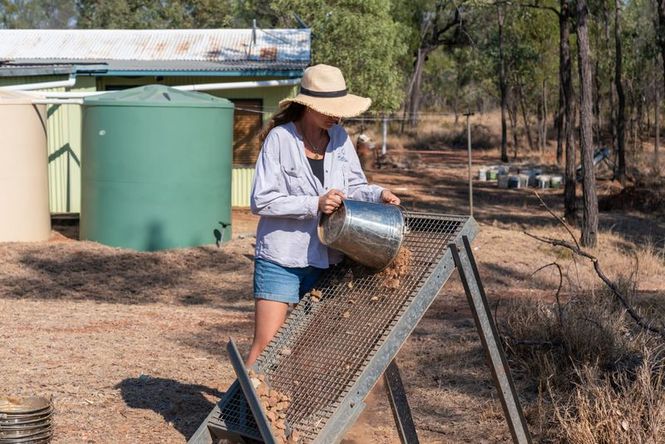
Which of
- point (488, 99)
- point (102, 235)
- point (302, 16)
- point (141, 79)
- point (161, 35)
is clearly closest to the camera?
point (102, 235)

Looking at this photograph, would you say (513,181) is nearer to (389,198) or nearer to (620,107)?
(620,107)

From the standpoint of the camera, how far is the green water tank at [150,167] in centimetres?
1423

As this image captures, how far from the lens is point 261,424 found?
3469mm

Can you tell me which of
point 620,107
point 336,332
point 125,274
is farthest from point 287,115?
point 620,107

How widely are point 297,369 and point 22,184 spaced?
37.6 feet

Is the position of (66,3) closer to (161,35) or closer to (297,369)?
(161,35)

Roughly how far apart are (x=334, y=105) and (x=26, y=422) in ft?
6.59

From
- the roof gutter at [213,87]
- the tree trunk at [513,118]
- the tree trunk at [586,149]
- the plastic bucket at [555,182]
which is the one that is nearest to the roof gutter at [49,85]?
the roof gutter at [213,87]

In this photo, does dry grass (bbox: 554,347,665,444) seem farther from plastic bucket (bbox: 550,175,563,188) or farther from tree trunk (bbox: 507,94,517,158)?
tree trunk (bbox: 507,94,517,158)

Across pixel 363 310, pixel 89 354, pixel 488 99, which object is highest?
pixel 363 310

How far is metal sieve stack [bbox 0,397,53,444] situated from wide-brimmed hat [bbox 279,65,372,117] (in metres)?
1.81

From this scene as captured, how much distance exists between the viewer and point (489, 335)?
12.8 ft

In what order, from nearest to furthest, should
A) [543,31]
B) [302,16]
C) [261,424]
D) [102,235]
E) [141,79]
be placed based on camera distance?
1. [261,424]
2. [102,235]
3. [141,79]
4. [302,16]
5. [543,31]

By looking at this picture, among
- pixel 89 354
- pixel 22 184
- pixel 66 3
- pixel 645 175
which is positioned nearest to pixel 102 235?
pixel 22 184
